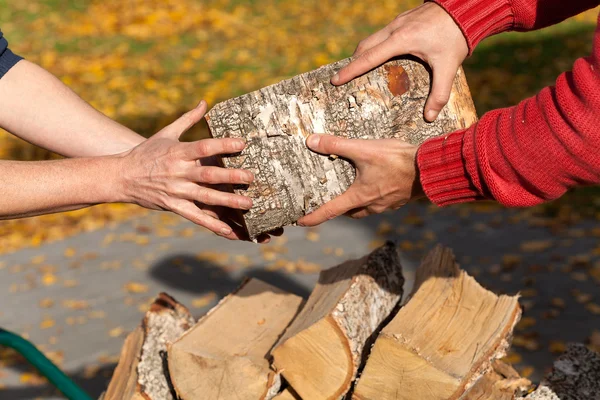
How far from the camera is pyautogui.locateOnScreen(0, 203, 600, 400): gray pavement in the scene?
404 cm

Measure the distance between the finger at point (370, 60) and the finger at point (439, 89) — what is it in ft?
0.39

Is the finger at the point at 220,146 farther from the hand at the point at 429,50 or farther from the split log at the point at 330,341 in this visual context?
the split log at the point at 330,341

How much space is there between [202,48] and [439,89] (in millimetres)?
7419

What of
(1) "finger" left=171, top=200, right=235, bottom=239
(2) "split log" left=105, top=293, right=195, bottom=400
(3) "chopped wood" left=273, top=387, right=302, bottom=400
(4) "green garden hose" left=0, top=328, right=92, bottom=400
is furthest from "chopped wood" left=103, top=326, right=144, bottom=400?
(1) "finger" left=171, top=200, right=235, bottom=239

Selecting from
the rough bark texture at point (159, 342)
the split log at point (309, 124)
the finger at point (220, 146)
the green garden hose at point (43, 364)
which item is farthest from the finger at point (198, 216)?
the green garden hose at point (43, 364)

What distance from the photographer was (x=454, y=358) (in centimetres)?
239

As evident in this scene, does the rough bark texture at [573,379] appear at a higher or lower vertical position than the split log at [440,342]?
lower

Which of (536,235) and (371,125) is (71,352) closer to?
(371,125)

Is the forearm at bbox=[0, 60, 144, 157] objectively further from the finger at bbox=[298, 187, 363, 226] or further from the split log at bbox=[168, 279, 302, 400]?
the finger at bbox=[298, 187, 363, 226]

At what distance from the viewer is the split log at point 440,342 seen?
7.68 ft

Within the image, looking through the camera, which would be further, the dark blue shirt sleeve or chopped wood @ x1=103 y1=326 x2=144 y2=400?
the dark blue shirt sleeve

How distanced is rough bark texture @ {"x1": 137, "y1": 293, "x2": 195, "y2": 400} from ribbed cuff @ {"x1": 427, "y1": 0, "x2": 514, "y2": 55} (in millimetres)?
1453

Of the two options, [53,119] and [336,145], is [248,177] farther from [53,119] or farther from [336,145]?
[53,119]

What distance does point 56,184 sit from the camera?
7.72 feet
